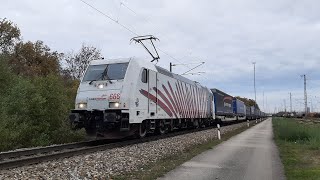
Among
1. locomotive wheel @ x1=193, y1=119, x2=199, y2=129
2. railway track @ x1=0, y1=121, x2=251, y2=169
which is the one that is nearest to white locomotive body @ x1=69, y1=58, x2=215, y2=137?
railway track @ x1=0, y1=121, x2=251, y2=169

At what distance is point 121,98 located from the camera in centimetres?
1691

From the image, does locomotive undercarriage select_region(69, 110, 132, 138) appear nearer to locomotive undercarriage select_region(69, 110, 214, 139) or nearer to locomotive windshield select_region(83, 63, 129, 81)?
locomotive undercarriage select_region(69, 110, 214, 139)

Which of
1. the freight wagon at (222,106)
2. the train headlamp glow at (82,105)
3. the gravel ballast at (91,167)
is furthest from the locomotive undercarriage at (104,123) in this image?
the freight wagon at (222,106)

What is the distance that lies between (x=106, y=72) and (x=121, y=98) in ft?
6.29

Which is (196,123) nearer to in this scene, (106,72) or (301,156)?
(106,72)

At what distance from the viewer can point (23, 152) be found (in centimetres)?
1312

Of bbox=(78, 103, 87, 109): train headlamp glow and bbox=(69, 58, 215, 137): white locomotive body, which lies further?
bbox=(78, 103, 87, 109): train headlamp glow

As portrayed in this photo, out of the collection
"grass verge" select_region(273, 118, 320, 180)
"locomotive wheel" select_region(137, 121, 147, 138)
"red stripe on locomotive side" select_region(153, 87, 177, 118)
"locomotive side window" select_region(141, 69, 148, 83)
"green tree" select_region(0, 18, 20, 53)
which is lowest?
"grass verge" select_region(273, 118, 320, 180)

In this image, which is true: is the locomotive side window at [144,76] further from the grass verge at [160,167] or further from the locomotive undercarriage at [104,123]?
the grass verge at [160,167]

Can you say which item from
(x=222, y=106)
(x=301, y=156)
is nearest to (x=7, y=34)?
(x=222, y=106)

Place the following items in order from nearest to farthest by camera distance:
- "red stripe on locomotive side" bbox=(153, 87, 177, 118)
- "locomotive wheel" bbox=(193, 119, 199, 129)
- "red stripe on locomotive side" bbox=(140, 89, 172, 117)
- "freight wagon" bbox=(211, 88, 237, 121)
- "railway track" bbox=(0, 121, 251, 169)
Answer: "railway track" bbox=(0, 121, 251, 169), "red stripe on locomotive side" bbox=(140, 89, 172, 117), "red stripe on locomotive side" bbox=(153, 87, 177, 118), "locomotive wheel" bbox=(193, 119, 199, 129), "freight wagon" bbox=(211, 88, 237, 121)

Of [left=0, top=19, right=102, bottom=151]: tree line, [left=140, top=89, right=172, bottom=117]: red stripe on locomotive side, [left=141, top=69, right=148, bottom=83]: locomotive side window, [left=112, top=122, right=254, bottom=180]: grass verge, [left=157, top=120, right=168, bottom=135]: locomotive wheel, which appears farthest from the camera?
[left=157, top=120, right=168, bottom=135]: locomotive wheel

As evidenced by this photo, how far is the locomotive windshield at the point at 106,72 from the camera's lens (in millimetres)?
17828

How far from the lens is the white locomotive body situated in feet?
55.3
